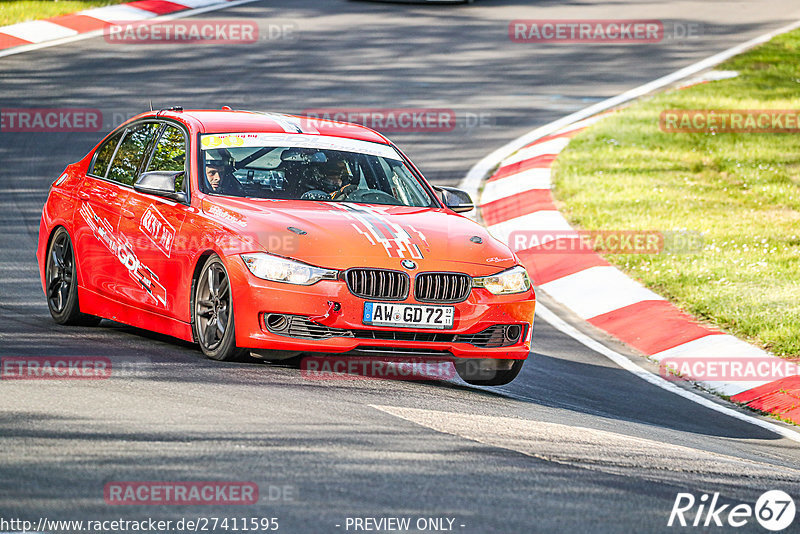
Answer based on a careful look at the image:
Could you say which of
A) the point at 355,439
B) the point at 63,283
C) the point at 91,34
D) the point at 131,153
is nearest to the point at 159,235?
the point at 131,153

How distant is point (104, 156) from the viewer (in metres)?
9.63

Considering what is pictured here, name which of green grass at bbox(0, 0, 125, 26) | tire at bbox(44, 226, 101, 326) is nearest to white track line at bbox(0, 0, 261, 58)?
green grass at bbox(0, 0, 125, 26)

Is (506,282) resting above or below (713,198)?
above

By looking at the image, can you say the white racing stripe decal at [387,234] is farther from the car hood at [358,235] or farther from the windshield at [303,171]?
the windshield at [303,171]

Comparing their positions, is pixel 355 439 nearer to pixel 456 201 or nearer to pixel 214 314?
pixel 214 314

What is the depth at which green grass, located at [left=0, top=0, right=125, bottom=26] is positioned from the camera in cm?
2222

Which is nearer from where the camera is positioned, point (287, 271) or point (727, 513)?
point (727, 513)

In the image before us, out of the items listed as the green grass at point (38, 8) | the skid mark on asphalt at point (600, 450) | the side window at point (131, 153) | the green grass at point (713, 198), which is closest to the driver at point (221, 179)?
the side window at point (131, 153)

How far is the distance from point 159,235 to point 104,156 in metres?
1.59

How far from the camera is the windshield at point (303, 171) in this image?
8445mm

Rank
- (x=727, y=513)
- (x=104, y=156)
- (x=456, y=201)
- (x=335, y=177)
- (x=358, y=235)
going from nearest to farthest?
(x=727, y=513)
(x=358, y=235)
(x=335, y=177)
(x=456, y=201)
(x=104, y=156)

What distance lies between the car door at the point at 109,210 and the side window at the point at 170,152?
0.19 metres

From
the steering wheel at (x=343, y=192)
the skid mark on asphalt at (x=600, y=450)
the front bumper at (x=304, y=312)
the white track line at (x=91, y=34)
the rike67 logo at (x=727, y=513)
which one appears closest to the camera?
the rike67 logo at (x=727, y=513)

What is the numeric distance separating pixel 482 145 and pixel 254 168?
366 inches
